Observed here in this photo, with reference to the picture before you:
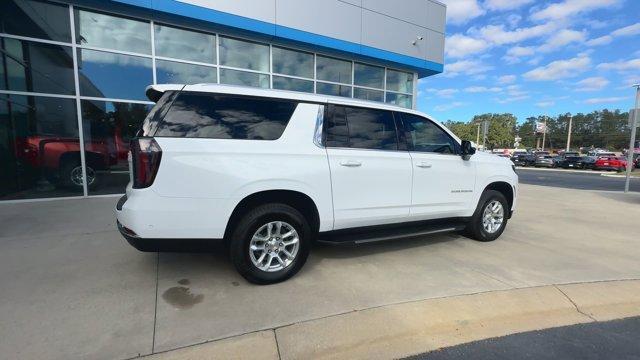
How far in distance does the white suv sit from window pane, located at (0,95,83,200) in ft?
19.4

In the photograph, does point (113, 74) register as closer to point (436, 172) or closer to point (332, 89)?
point (332, 89)

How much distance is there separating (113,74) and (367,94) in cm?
771

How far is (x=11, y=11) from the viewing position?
286 inches

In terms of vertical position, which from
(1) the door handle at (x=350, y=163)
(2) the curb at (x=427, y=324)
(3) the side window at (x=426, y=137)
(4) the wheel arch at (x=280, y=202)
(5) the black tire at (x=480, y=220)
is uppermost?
(3) the side window at (x=426, y=137)

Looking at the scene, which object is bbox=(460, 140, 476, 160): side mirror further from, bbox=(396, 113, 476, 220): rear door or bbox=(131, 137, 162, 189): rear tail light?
bbox=(131, 137, 162, 189): rear tail light

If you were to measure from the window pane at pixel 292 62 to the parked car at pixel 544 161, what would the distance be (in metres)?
34.0

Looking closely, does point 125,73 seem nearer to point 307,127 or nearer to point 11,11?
point 11,11

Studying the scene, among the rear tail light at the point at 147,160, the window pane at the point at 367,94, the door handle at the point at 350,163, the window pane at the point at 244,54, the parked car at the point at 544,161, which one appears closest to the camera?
the rear tail light at the point at 147,160

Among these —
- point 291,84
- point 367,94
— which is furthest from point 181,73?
point 367,94

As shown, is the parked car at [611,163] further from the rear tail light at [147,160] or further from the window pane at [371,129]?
the rear tail light at [147,160]

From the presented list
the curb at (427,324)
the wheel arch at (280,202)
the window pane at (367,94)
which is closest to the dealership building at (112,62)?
the window pane at (367,94)

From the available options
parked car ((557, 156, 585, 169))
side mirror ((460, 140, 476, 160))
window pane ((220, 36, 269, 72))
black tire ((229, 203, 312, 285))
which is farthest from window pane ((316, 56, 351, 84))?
parked car ((557, 156, 585, 169))

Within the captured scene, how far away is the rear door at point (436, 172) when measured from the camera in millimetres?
4270

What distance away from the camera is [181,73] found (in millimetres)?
8977
